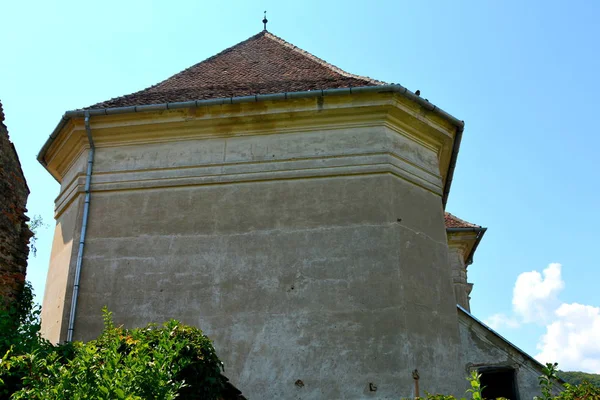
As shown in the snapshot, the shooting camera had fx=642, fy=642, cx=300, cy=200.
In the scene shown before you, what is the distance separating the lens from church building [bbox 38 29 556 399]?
894 centimetres

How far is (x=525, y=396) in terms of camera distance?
965 centimetres

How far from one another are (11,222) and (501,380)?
797 centimetres

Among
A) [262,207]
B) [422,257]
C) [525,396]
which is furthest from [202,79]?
[525,396]

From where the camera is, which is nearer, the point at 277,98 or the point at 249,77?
the point at 277,98

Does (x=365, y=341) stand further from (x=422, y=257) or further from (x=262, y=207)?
(x=262, y=207)

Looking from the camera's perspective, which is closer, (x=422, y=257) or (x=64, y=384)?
(x=64, y=384)

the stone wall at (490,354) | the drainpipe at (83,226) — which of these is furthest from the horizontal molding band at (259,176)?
the stone wall at (490,354)

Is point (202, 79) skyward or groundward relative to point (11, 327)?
skyward

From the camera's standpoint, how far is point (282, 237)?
9680mm

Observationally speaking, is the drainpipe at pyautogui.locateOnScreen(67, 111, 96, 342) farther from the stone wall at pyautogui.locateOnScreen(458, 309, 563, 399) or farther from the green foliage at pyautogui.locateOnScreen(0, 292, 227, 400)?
the stone wall at pyautogui.locateOnScreen(458, 309, 563, 399)

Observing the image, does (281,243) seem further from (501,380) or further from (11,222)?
(501,380)

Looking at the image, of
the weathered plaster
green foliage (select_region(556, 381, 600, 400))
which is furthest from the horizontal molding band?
green foliage (select_region(556, 381, 600, 400))

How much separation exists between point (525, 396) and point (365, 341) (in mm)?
2811

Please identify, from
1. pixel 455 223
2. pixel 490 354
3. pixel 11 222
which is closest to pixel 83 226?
pixel 11 222
